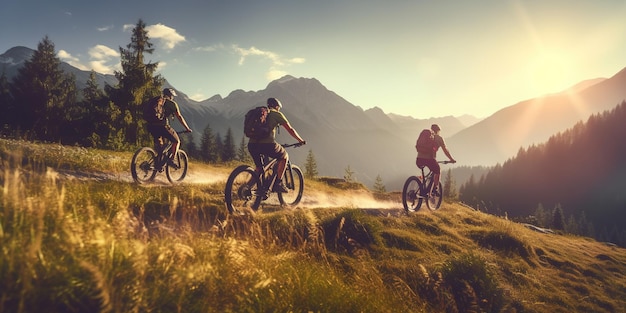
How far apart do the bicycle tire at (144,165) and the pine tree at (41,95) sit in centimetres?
3853

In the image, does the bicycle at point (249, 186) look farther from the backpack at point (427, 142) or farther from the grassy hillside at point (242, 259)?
the backpack at point (427, 142)

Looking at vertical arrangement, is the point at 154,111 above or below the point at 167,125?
above

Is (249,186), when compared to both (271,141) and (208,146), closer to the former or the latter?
(271,141)

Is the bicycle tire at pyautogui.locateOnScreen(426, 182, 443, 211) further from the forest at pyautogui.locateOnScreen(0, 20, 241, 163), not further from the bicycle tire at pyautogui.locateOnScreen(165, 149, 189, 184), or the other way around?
the forest at pyautogui.locateOnScreen(0, 20, 241, 163)

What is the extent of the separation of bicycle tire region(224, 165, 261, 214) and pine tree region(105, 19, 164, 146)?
2703cm

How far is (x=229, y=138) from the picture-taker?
A: 8650 cm

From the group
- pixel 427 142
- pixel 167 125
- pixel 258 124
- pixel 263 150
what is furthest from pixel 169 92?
pixel 427 142

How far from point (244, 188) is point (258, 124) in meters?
1.83

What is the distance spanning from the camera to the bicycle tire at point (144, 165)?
11422 millimetres

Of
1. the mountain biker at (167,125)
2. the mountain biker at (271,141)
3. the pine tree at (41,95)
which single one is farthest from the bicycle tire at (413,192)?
the pine tree at (41,95)

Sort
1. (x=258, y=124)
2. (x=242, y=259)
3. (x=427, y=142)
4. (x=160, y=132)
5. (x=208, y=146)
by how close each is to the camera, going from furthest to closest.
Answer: (x=208, y=146), (x=427, y=142), (x=160, y=132), (x=258, y=124), (x=242, y=259)

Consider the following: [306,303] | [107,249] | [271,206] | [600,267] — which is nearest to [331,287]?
[306,303]

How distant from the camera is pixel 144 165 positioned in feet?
38.3

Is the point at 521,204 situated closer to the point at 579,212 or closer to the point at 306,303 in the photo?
the point at 579,212
